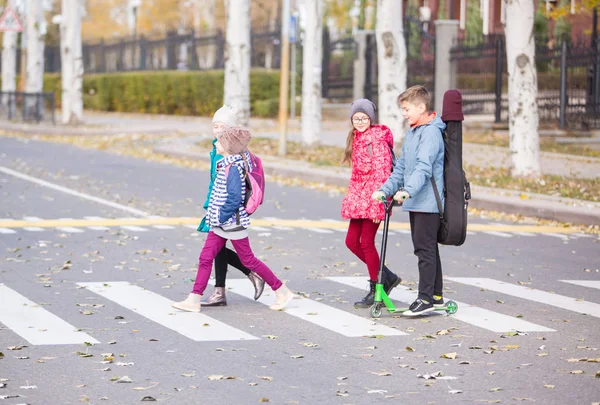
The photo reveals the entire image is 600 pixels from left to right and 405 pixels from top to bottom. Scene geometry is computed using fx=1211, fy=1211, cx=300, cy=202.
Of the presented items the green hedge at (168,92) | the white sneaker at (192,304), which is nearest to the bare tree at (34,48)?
the green hedge at (168,92)

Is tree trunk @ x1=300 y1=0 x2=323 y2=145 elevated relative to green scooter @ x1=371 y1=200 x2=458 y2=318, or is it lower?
elevated

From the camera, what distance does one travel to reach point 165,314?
8.62m

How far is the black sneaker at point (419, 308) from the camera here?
27.7 feet

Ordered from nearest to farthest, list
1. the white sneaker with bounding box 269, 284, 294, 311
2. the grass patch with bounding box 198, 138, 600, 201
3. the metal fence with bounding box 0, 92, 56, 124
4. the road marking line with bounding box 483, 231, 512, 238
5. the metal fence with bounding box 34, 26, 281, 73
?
1. the white sneaker with bounding box 269, 284, 294, 311
2. the road marking line with bounding box 483, 231, 512, 238
3. the grass patch with bounding box 198, 138, 600, 201
4. the metal fence with bounding box 0, 92, 56, 124
5. the metal fence with bounding box 34, 26, 281, 73

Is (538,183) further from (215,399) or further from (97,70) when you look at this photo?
(97,70)

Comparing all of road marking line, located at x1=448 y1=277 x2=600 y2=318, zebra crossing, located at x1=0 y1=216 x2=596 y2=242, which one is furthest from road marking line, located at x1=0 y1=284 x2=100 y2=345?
zebra crossing, located at x1=0 y1=216 x2=596 y2=242

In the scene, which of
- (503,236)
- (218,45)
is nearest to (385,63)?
(503,236)

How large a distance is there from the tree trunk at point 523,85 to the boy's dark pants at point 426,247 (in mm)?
10301

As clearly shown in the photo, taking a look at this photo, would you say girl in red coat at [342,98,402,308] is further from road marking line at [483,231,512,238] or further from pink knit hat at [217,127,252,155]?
road marking line at [483,231,512,238]

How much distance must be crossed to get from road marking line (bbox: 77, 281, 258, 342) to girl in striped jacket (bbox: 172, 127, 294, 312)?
7.3 inches

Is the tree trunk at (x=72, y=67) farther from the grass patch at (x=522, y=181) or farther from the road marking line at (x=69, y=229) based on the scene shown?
the road marking line at (x=69, y=229)

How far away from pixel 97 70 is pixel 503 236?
42.7 metres

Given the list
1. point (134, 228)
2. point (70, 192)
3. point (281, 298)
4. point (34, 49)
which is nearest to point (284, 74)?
point (70, 192)

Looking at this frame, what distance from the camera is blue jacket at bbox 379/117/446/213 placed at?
8242 mm
